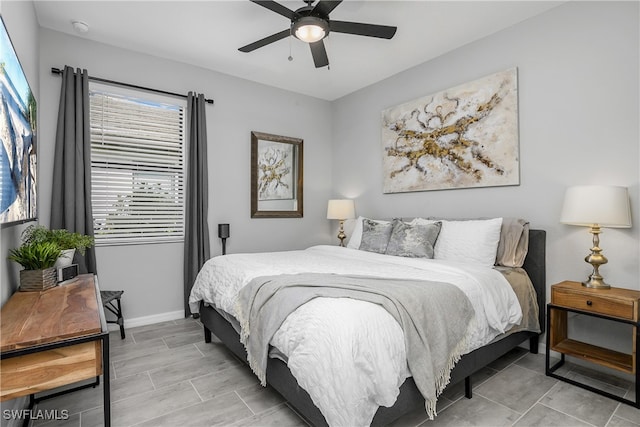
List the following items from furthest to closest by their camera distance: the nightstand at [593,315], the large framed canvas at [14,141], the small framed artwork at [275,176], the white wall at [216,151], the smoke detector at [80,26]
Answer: the small framed artwork at [275,176] < the white wall at [216,151] < the smoke detector at [80,26] < the nightstand at [593,315] < the large framed canvas at [14,141]

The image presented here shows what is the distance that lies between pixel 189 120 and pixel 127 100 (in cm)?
62

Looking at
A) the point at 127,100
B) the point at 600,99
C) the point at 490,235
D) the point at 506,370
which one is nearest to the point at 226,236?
the point at 127,100

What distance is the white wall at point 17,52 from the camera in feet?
5.48

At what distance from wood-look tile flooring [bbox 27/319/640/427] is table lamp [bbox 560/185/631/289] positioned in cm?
76

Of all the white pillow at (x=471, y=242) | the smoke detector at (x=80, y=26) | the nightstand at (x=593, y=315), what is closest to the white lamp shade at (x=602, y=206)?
the nightstand at (x=593, y=315)

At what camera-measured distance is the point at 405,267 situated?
103 inches

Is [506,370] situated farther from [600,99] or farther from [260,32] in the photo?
[260,32]

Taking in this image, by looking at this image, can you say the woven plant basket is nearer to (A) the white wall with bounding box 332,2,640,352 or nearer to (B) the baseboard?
(B) the baseboard

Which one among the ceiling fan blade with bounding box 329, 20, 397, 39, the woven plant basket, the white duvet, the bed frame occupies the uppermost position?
the ceiling fan blade with bounding box 329, 20, 397, 39

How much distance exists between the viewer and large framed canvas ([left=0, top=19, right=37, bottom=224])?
1412mm

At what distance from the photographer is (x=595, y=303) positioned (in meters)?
2.25

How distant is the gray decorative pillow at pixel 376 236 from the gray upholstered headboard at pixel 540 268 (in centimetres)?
124

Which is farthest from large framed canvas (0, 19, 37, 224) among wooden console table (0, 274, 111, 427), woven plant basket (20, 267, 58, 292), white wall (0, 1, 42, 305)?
wooden console table (0, 274, 111, 427)

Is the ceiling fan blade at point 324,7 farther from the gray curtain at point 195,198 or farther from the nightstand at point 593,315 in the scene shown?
the nightstand at point 593,315
